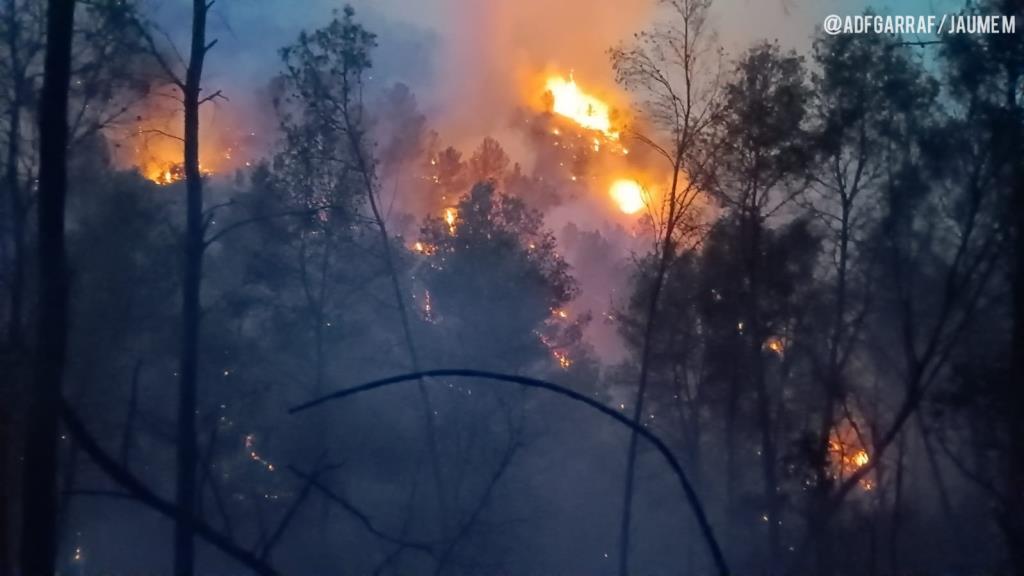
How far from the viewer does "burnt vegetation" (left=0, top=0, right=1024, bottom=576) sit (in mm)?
10258

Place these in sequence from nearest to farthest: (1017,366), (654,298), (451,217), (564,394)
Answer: (564,394)
(1017,366)
(654,298)
(451,217)

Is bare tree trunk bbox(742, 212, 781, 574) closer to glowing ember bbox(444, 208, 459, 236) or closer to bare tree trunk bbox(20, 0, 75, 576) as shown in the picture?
glowing ember bbox(444, 208, 459, 236)

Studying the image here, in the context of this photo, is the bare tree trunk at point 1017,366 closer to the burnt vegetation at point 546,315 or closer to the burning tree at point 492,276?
the burnt vegetation at point 546,315

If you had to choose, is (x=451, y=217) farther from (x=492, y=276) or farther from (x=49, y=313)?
(x=49, y=313)

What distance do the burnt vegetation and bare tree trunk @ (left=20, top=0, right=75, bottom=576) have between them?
2363 millimetres

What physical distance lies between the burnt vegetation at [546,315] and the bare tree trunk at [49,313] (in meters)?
2.36

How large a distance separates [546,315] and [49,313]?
16709mm

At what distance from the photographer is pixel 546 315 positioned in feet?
65.7

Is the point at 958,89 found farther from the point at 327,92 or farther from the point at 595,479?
the point at 595,479

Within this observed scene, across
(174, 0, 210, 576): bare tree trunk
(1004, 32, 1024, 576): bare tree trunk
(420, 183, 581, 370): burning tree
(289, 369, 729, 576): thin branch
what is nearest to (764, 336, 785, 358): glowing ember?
(420, 183, 581, 370): burning tree

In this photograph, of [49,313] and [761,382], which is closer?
[49,313]

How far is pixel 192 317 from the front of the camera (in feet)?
28.0

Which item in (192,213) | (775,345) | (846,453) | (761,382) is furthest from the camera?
(775,345)

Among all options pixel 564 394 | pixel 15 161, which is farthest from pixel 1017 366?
pixel 15 161
